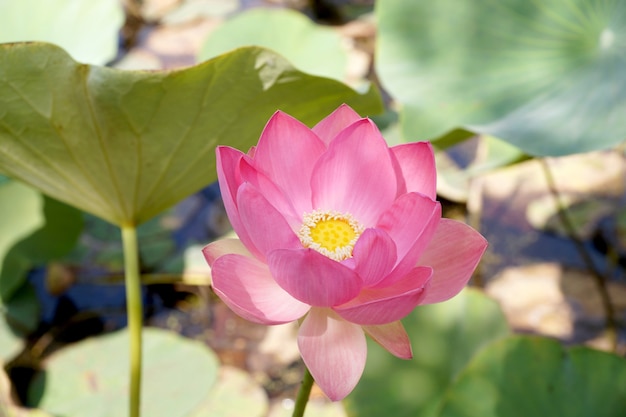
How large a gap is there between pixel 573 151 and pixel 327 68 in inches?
23.7

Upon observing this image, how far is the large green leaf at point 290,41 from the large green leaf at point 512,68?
18cm

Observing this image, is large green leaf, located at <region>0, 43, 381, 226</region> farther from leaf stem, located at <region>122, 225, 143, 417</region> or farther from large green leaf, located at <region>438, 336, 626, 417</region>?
large green leaf, located at <region>438, 336, 626, 417</region>

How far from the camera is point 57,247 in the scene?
1235 mm

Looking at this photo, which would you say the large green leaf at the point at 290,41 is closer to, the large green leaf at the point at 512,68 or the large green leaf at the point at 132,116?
the large green leaf at the point at 512,68

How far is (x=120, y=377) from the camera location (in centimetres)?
114

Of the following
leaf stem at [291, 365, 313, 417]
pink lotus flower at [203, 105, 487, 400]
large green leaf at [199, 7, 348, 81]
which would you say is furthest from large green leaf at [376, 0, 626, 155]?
leaf stem at [291, 365, 313, 417]

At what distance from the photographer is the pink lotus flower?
45cm

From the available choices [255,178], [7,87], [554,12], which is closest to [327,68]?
[554,12]

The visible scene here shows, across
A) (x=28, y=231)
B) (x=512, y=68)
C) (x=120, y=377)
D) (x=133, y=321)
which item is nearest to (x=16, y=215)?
(x=28, y=231)

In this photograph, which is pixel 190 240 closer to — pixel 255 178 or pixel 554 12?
pixel 554 12

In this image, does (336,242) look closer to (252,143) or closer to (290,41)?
(252,143)

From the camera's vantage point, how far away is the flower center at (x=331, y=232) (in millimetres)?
521

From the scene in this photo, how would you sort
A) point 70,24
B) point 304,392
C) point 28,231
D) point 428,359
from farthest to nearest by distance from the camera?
1. point 70,24
2. point 28,231
3. point 428,359
4. point 304,392

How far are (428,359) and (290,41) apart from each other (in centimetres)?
70
